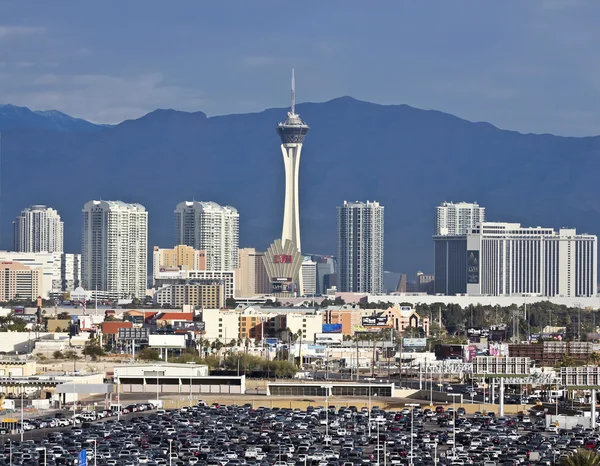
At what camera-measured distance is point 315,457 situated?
57.3m

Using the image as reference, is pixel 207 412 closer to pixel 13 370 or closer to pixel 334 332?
pixel 13 370

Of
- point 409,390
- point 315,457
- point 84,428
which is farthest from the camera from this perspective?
point 409,390

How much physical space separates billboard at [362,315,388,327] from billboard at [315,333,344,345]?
16.2 meters

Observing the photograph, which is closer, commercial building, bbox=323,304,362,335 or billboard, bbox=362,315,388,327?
commercial building, bbox=323,304,362,335

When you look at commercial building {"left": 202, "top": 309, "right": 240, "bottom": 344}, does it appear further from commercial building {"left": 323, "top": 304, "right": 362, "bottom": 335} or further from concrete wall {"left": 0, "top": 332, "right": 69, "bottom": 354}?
concrete wall {"left": 0, "top": 332, "right": 69, "bottom": 354}

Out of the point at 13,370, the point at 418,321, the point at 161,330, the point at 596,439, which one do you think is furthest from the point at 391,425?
the point at 418,321

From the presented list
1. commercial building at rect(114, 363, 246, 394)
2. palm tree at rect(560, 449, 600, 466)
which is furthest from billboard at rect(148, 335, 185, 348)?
palm tree at rect(560, 449, 600, 466)

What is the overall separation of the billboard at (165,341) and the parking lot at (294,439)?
53.8 m

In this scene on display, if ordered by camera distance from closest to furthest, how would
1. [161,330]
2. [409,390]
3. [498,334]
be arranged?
[409,390] < [161,330] < [498,334]

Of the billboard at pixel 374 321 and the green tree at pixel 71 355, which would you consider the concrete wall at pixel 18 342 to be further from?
the billboard at pixel 374 321

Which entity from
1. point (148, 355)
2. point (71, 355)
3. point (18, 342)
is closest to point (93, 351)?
point (71, 355)

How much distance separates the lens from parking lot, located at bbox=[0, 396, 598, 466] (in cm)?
5678

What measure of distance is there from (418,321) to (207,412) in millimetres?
105668

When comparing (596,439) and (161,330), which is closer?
(596,439)
